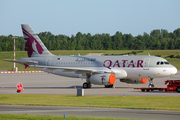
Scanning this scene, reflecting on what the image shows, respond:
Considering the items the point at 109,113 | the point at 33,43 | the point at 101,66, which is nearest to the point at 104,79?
the point at 101,66

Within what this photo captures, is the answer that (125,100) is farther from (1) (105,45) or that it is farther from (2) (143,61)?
(1) (105,45)

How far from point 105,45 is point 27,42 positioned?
137 meters

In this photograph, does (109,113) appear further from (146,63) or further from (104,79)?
(146,63)

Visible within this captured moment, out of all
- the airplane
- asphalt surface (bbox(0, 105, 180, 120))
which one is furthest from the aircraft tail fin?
asphalt surface (bbox(0, 105, 180, 120))

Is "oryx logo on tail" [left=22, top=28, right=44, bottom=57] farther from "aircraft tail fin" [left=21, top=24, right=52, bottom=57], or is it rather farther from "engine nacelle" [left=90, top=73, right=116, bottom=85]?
"engine nacelle" [left=90, top=73, right=116, bottom=85]

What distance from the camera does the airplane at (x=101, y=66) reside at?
1587 inches

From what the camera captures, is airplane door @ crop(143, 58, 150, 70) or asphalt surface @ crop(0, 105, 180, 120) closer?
asphalt surface @ crop(0, 105, 180, 120)

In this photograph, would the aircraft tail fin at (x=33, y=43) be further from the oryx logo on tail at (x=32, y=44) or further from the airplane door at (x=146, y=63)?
the airplane door at (x=146, y=63)

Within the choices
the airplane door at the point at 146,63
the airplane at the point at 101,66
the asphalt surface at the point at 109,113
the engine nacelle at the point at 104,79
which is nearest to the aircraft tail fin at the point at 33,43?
the airplane at the point at 101,66

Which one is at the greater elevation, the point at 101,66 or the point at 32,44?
the point at 32,44

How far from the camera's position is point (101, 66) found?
1693 inches

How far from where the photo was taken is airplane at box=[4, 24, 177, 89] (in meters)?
40.3

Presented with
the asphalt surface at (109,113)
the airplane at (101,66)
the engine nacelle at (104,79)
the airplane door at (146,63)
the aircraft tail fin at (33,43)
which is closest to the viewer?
the asphalt surface at (109,113)

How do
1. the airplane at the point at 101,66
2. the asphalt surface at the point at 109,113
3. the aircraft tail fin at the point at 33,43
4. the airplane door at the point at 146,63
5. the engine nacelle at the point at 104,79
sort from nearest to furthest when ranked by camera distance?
the asphalt surface at the point at 109,113
the engine nacelle at the point at 104,79
the airplane at the point at 101,66
the airplane door at the point at 146,63
the aircraft tail fin at the point at 33,43
